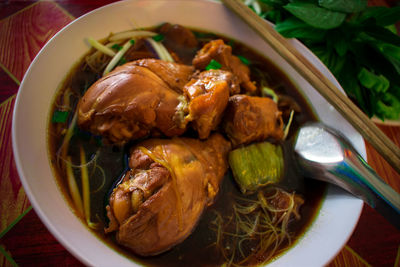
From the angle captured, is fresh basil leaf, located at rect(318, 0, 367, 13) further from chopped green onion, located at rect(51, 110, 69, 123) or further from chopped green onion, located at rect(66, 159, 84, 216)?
chopped green onion, located at rect(66, 159, 84, 216)

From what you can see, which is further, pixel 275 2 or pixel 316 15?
pixel 275 2

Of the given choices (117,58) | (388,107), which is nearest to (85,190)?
(117,58)

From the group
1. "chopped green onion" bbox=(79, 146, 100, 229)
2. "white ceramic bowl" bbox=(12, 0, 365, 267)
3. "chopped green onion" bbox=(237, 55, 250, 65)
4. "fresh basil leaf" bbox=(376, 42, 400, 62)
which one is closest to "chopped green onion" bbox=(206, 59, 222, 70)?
"chopped green onion" bbox=(237, 55, 250, 65)

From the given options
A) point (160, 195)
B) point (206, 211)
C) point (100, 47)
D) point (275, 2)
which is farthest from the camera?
point (275, 2)

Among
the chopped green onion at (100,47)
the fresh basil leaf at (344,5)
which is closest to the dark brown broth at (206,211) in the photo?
the chopped green onion at (100,47)

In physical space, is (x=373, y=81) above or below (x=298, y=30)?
below

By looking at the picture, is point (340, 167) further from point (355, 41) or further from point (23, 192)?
point (23, 192)
